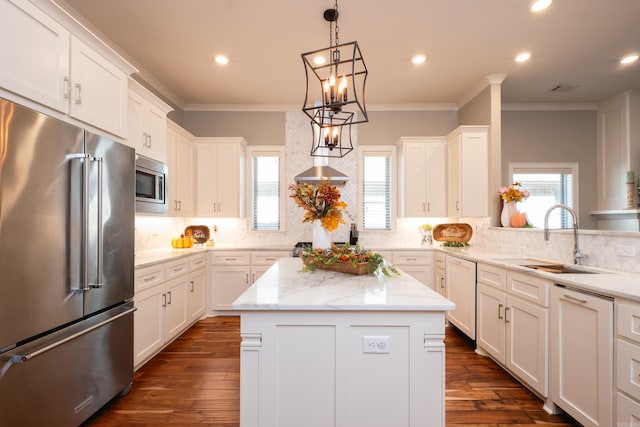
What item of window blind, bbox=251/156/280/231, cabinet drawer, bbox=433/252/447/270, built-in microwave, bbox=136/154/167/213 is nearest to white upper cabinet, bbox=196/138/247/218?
window blind, bbox=251/156/280/231

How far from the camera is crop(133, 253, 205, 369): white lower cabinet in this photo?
8.25 feet

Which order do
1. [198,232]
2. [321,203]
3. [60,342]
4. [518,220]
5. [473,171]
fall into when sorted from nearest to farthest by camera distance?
1. [60,342]
2. [321,203]
3. [518,220]
4. [473,171]
5. [198,232]

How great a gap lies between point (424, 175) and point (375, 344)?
11.1ft

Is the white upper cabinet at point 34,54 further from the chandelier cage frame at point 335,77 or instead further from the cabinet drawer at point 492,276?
the cabinet drawer at point 492,276

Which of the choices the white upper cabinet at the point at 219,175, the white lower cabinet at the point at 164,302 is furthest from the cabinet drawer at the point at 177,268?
the white upper cabinet at the point at 219,175

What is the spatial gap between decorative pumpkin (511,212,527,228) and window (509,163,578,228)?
1577 mm

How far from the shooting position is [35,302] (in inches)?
58.2

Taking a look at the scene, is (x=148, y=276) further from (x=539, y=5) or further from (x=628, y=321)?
(x=539, y=5)

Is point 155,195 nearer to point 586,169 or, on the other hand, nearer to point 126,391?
point 126,391

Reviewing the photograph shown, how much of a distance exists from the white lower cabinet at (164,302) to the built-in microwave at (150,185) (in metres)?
0.56

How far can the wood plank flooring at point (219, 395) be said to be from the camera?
6.46ft

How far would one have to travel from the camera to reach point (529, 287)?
2.20 m

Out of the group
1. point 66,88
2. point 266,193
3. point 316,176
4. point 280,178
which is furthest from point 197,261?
point 66,88

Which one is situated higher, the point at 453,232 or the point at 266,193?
the point at 266,193
